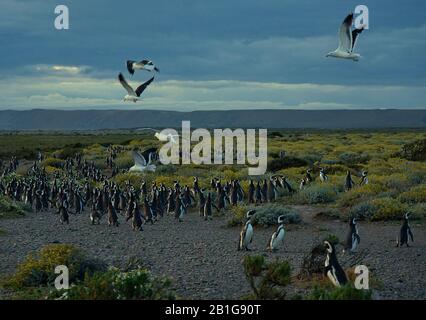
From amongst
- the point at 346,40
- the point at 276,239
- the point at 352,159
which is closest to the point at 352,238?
the point at 276,239

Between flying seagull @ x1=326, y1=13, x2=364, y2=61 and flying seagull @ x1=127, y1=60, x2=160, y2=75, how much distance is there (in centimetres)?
303

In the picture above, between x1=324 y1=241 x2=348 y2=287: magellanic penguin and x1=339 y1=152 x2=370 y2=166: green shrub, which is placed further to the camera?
x1=339 y1=152 x2=370 y2=166: green shrub

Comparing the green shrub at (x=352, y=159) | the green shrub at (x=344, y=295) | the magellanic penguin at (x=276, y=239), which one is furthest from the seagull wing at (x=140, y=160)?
the green shrub at (x=352, y=159)

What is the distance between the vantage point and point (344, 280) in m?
9.09

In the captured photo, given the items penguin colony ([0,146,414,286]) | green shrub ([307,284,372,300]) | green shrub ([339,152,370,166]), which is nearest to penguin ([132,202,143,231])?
penguin colony ([0,146,414,286])

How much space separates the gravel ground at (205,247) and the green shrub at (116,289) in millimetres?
1677

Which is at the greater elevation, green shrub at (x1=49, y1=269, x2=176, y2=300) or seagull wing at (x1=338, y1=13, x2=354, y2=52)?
seagull wing at (x1=338, y1=13, x2=354, y2=52)

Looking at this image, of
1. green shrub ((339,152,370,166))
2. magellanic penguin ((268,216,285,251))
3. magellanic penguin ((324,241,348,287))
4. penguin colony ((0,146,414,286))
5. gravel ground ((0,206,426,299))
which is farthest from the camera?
green shrub ((339,152,370,166))

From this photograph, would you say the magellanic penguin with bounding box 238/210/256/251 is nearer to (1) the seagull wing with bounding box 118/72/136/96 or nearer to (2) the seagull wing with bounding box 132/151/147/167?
(1) the seagull wing with bounding box 118/72/136/96

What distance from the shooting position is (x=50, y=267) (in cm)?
1071

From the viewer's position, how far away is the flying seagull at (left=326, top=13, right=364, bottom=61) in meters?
11.5

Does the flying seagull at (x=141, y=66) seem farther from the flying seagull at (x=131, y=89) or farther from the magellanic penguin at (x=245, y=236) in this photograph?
the magellanic penguin at (x=245, y=236)

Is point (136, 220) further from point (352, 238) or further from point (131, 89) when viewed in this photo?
point (352, 238)
